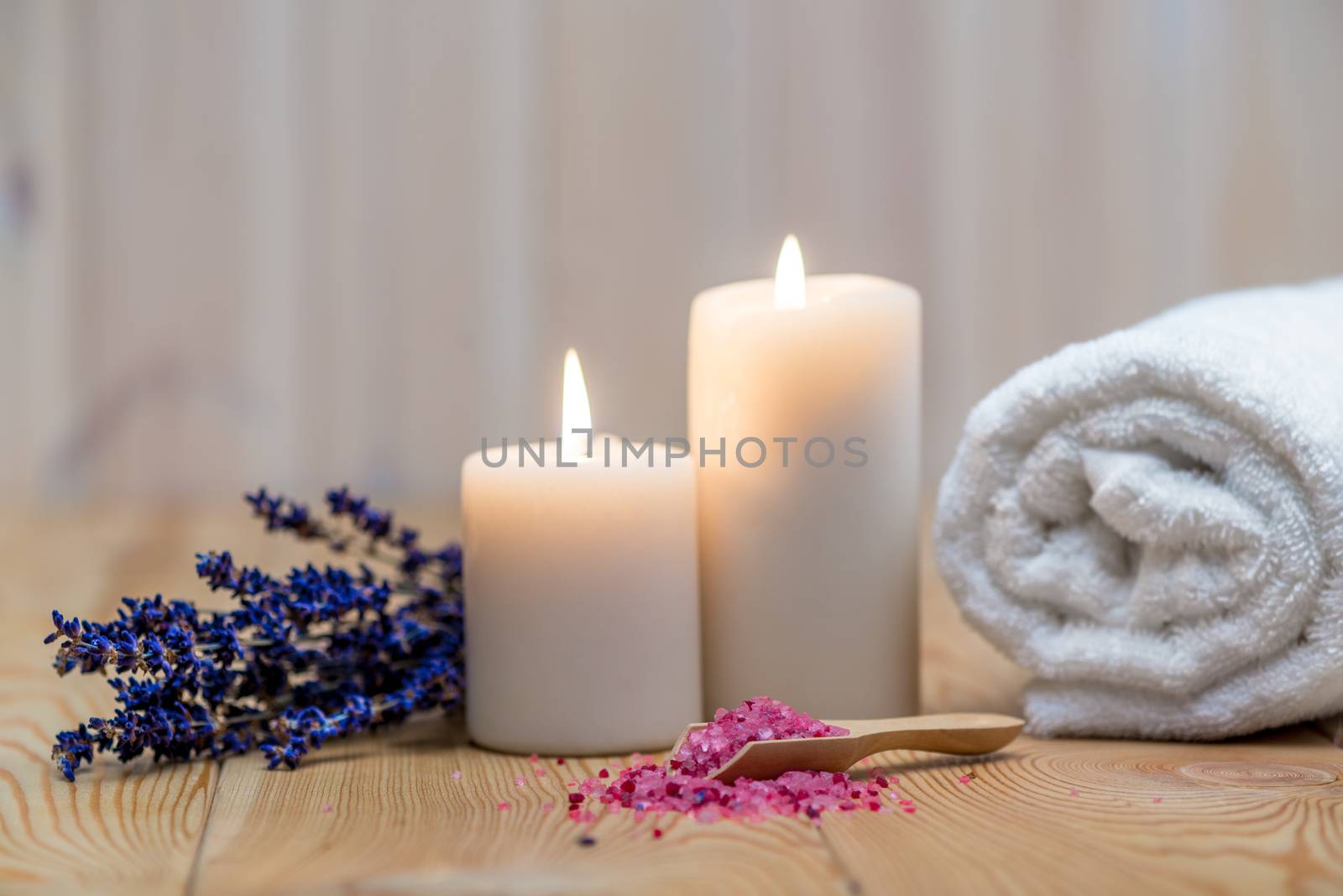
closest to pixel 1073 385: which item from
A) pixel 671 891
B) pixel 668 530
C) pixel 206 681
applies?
pixel 668 530

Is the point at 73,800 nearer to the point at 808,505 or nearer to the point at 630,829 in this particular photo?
the point at 630,829

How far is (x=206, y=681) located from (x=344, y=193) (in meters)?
1.31

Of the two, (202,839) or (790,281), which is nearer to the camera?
(202,839)

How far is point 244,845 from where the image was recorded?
19.8 inches

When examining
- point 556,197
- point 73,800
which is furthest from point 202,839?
point 556,197

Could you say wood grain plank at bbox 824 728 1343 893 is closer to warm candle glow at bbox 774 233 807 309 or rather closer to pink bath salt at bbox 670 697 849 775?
pink bath salt at bbox 670 697 849 775

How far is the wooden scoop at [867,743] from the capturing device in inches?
22.2

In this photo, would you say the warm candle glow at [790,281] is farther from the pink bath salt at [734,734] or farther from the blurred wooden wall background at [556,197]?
the blurred wooden wall background at [556,197]

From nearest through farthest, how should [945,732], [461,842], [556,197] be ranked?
[461,842]
[945,732]
[556,197]

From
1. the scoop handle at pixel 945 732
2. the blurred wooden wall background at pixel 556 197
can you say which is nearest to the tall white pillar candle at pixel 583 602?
the scoop handle at pixel 945 732

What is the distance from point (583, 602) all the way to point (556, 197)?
1.28 meters

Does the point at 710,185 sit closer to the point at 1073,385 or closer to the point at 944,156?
the point at 944,156

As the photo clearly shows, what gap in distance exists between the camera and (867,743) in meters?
0.59

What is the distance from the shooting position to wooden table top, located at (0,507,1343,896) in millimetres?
450
